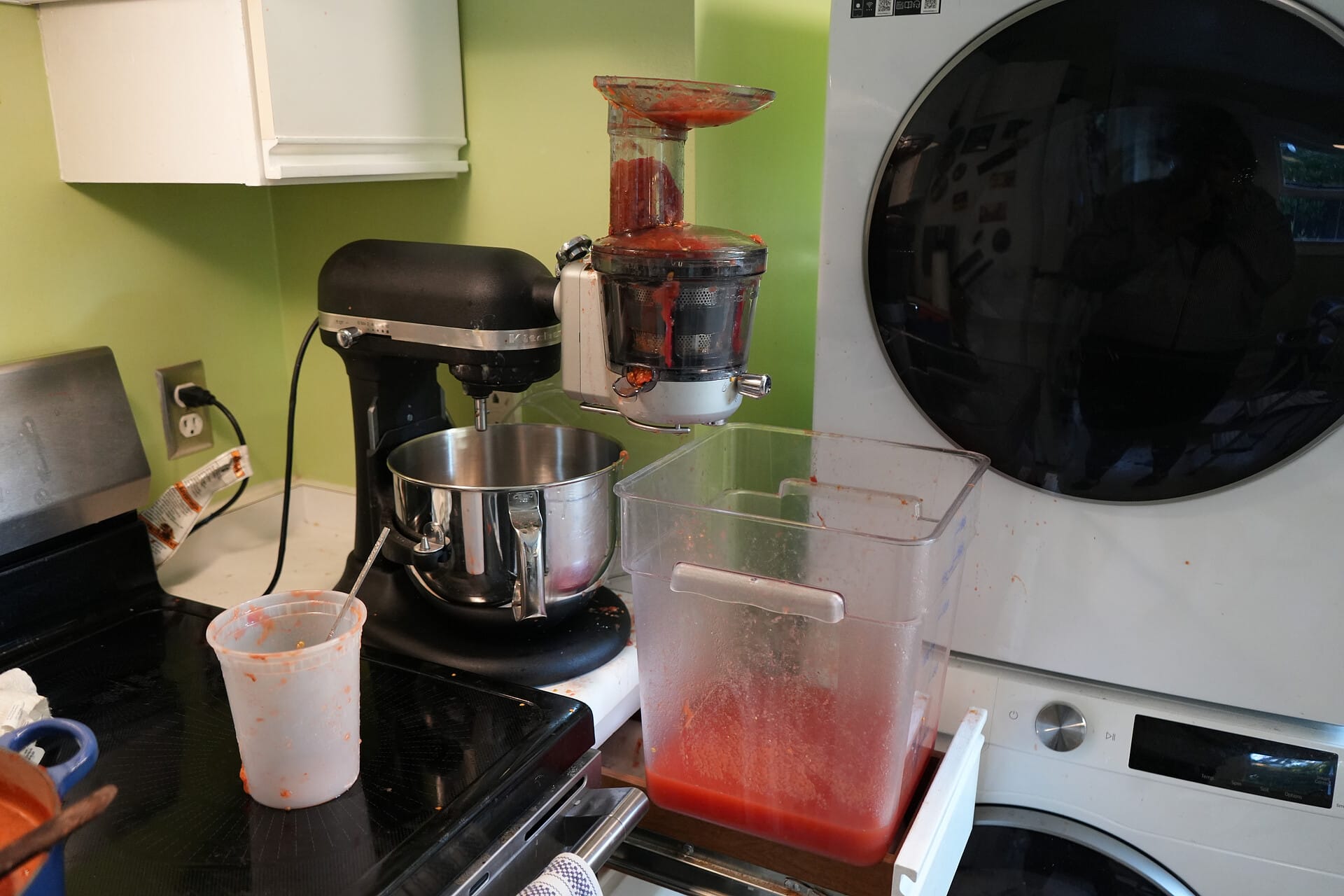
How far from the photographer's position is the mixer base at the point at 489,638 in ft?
3.08

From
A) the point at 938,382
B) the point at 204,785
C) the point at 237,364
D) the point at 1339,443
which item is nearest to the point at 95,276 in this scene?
the point at 237,364

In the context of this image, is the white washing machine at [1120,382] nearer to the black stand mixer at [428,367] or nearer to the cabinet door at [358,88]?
the black stand mixer at [428,367]

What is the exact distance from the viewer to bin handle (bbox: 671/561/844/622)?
76 centimetres

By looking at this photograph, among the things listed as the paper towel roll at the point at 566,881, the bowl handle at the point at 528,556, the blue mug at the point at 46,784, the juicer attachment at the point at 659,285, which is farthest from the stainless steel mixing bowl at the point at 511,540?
the blue mug at the point at 46,784

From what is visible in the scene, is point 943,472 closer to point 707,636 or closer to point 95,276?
point 707,636

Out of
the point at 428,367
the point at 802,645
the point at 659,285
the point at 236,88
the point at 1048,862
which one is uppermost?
the point at 236,88

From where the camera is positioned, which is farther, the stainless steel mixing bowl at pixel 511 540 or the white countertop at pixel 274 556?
the white countertop at pixel 274 556

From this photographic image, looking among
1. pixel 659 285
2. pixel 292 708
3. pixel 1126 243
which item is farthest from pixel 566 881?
pixel 1126 243

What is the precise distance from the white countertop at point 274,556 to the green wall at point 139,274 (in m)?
0.08

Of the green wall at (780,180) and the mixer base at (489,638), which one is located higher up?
the green wall at (780,180)

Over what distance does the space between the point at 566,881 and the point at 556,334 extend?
499 mm

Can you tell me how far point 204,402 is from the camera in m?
1.29

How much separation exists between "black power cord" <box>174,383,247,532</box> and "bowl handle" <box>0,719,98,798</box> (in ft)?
2.23

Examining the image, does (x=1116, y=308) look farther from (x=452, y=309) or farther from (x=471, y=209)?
(x=471, y=209)
